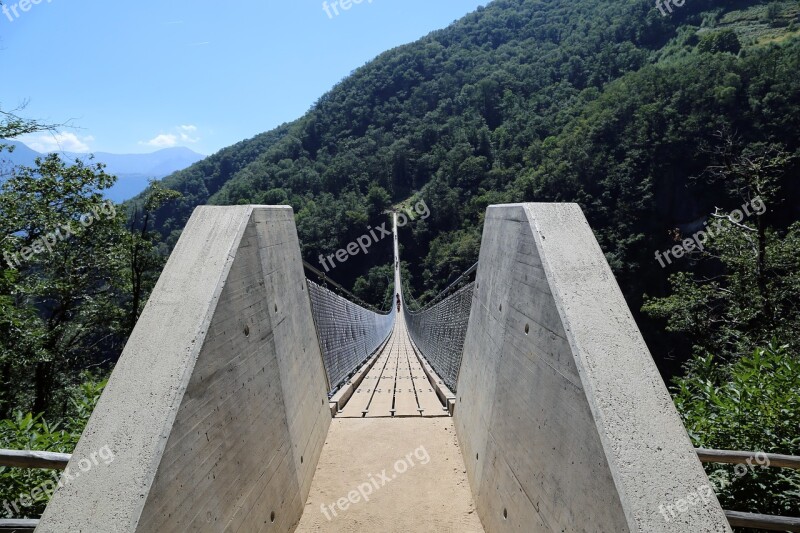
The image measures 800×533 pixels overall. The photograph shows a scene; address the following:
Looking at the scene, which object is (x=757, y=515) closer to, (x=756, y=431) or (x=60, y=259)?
(x=756, y=431)

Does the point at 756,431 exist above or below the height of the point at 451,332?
above

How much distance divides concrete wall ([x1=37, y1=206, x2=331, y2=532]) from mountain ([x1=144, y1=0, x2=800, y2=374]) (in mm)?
13029

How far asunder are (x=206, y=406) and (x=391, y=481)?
1614 millimetres

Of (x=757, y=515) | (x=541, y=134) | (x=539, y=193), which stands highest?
(x=757, y=515)

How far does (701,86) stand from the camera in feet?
110

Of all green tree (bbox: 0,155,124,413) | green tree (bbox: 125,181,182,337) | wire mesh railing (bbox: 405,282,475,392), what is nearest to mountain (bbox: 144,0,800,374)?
wire mesh railing (bbox: 405,282,475,392)

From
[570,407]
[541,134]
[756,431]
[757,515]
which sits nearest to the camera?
[570,407]

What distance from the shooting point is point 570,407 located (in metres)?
1.54

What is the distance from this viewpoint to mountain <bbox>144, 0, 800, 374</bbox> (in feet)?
107

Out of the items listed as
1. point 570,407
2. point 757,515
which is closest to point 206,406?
point 570,407

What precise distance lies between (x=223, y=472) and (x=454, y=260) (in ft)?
143

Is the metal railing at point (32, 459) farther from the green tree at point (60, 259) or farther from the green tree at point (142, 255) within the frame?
the green tree at point (142, 255)

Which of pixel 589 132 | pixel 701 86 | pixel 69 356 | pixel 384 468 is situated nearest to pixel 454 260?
pixel 589 132

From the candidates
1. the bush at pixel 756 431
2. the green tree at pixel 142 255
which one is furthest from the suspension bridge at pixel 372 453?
the green tree at pixel 142 255
